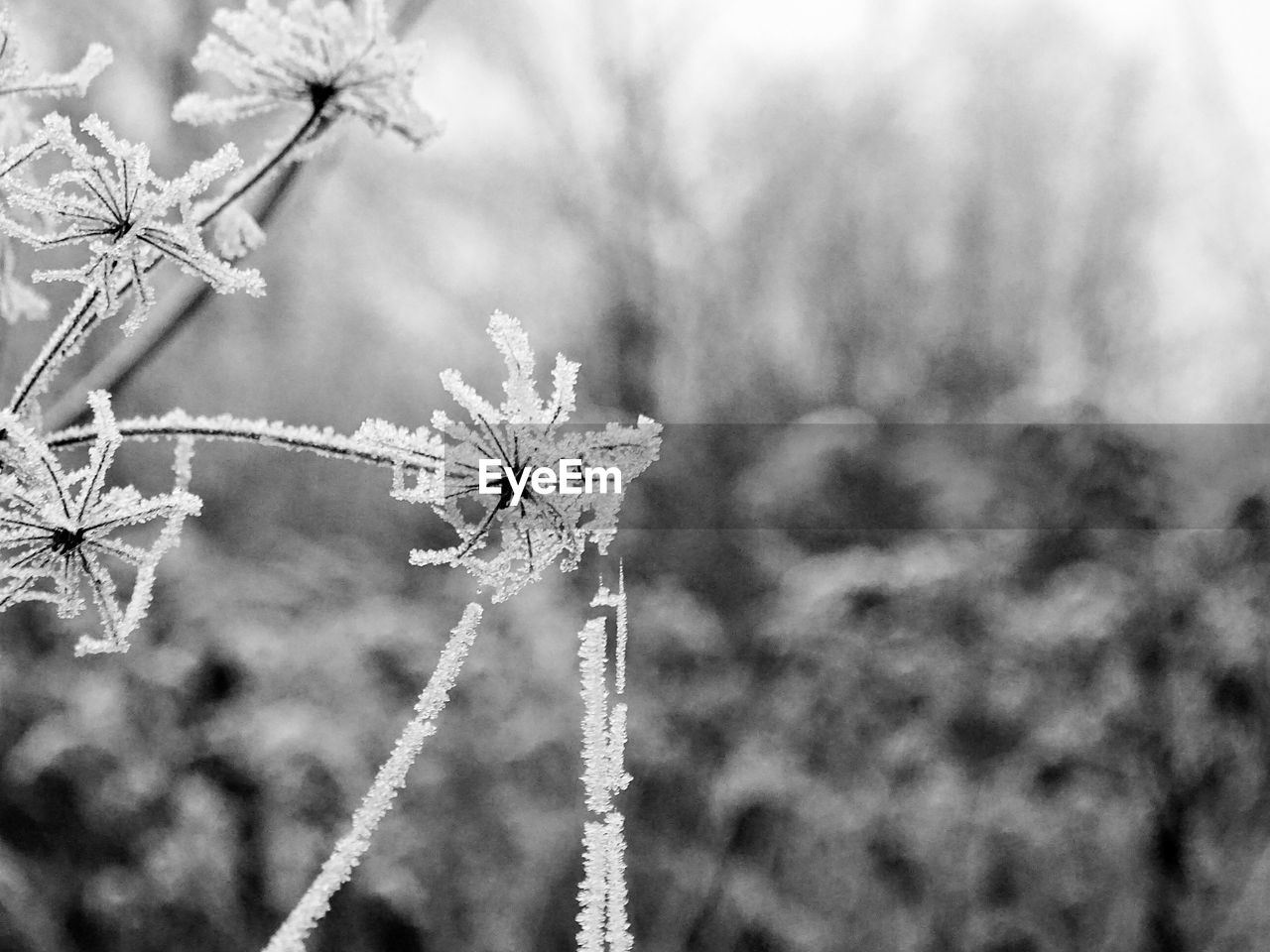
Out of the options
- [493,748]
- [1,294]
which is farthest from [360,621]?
[1,294]

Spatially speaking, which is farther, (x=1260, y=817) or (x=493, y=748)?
(x=493, y=748)

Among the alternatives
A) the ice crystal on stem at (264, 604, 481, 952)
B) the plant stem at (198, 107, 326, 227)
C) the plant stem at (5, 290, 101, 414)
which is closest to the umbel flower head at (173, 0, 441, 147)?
the plant stem at (198, 107, 326, 227)

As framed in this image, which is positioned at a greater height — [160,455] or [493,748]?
[160,455]

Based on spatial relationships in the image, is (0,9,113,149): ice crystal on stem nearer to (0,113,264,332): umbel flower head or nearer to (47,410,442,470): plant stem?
(0,113,264,332): umbel flower head

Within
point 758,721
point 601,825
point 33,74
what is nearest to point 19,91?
point 33,74

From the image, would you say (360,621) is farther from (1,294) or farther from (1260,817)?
(1260,817)

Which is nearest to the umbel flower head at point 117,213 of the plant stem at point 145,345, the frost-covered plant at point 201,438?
the frost-covered plant at point 201,438

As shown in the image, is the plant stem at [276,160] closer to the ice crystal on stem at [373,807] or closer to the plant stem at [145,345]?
the plant stem at [145,345]

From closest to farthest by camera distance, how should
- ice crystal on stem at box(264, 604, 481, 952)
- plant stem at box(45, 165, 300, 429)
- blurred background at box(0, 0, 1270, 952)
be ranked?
ice crystal on stem at box(264, 604, 481, 952) → plant stem at box(45, 165, 300, 429) → blurred background at box(0, 0, 1270, 952)
